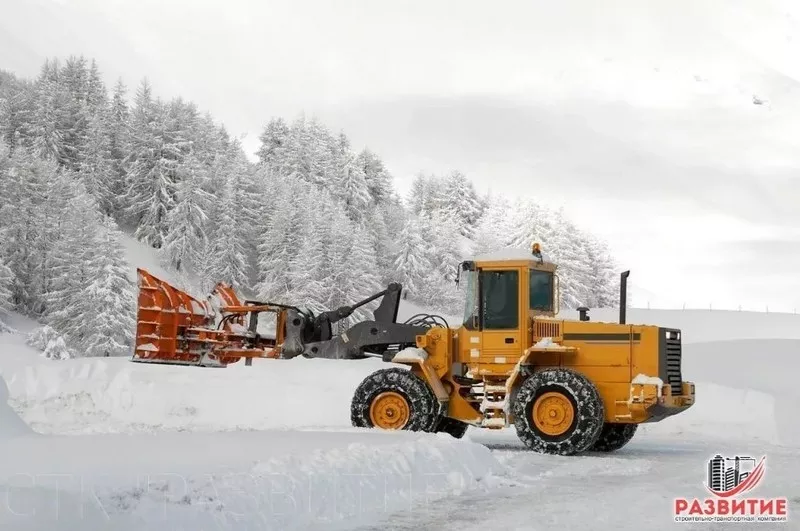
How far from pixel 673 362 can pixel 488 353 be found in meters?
3.10

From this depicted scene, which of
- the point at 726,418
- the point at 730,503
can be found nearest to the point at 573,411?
the point at 730,503

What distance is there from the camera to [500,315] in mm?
16375

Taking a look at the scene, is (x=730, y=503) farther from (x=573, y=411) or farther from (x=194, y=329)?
(x=194, y=329)

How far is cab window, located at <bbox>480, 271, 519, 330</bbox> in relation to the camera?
16.3 m

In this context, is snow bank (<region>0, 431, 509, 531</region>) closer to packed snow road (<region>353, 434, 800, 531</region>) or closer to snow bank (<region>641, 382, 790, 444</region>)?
packed snow road (<region>353, 434, 800, 531</region>)

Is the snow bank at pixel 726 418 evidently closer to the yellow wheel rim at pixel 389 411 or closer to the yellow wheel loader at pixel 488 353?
the yellow wheel loader at pixel 488 353

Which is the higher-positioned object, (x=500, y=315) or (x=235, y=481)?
(x=500, y=315)

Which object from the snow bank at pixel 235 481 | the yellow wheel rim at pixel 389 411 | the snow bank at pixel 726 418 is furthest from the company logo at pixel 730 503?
the snow bank at pixel 726 418

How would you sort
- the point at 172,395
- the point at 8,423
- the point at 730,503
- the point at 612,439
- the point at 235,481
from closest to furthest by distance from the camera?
the point at 235,481
the point at 8,423
the point at 730,503
the point at 612,439
the point at 172,395

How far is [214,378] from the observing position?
23.2m

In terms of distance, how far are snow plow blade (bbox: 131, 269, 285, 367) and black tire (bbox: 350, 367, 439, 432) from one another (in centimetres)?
197

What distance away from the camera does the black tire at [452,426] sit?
57.6ft

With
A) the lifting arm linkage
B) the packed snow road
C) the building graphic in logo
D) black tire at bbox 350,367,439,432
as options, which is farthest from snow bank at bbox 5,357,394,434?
the building graphic in logo

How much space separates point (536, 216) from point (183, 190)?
84.4ft
